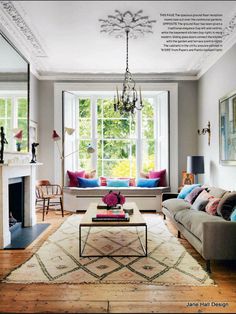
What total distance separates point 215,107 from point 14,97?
353 centimetres

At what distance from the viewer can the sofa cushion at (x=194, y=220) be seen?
3.35m

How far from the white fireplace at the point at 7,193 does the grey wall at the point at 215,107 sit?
129 inches

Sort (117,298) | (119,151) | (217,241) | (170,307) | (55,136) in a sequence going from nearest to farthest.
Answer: (170,307), (117,298), (217,241), (55,136), (119,151)

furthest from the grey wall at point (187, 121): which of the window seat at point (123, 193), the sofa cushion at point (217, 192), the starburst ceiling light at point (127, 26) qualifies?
the starburst ceiling light at point (127, 26)

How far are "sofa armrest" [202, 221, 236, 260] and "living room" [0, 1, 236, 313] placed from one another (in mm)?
10

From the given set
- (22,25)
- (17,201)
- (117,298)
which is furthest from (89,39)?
(117,298)

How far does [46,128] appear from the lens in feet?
23.0

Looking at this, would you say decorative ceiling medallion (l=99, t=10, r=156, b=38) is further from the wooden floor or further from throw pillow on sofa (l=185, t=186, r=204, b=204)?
the wooden floor

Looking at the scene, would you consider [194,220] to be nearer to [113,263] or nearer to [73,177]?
[113,263]

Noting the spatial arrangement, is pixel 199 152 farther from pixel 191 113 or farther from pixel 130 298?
pixel 130 298


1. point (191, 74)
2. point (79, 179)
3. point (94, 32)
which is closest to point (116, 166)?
point (79, 179)

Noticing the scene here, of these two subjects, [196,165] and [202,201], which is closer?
[202,201]

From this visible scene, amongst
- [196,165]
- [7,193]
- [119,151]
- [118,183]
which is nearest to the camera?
[7,193]

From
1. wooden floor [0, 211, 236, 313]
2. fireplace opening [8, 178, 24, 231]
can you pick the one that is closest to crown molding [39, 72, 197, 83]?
fireplace opening [8, 178, 24, 231]
